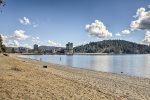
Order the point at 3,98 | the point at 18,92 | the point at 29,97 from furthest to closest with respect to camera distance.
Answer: the point at 18,92, the point at 29,97, the point at 3,98

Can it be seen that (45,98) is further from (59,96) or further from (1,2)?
(1,2)

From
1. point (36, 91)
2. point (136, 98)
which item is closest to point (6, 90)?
point (36, 91)

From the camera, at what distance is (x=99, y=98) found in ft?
48.0

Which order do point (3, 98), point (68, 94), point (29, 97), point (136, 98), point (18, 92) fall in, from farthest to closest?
point (136, 98) < point (68, 94) < point (18, 92) < point (29, 97) < point (3, 98)

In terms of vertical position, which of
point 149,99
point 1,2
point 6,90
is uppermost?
point 1,2

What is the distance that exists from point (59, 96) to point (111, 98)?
3424mm

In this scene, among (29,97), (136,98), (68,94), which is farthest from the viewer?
(136,98)

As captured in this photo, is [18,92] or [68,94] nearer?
[18,92]

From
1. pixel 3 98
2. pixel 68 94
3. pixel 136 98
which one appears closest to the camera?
pixel 3 98

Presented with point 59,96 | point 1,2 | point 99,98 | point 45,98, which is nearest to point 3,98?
point 45,98

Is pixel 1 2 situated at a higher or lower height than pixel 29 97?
higher

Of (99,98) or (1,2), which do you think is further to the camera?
(1,2)

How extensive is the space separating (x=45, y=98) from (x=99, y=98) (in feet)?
11.2

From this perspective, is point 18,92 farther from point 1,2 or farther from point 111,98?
point 1,2
